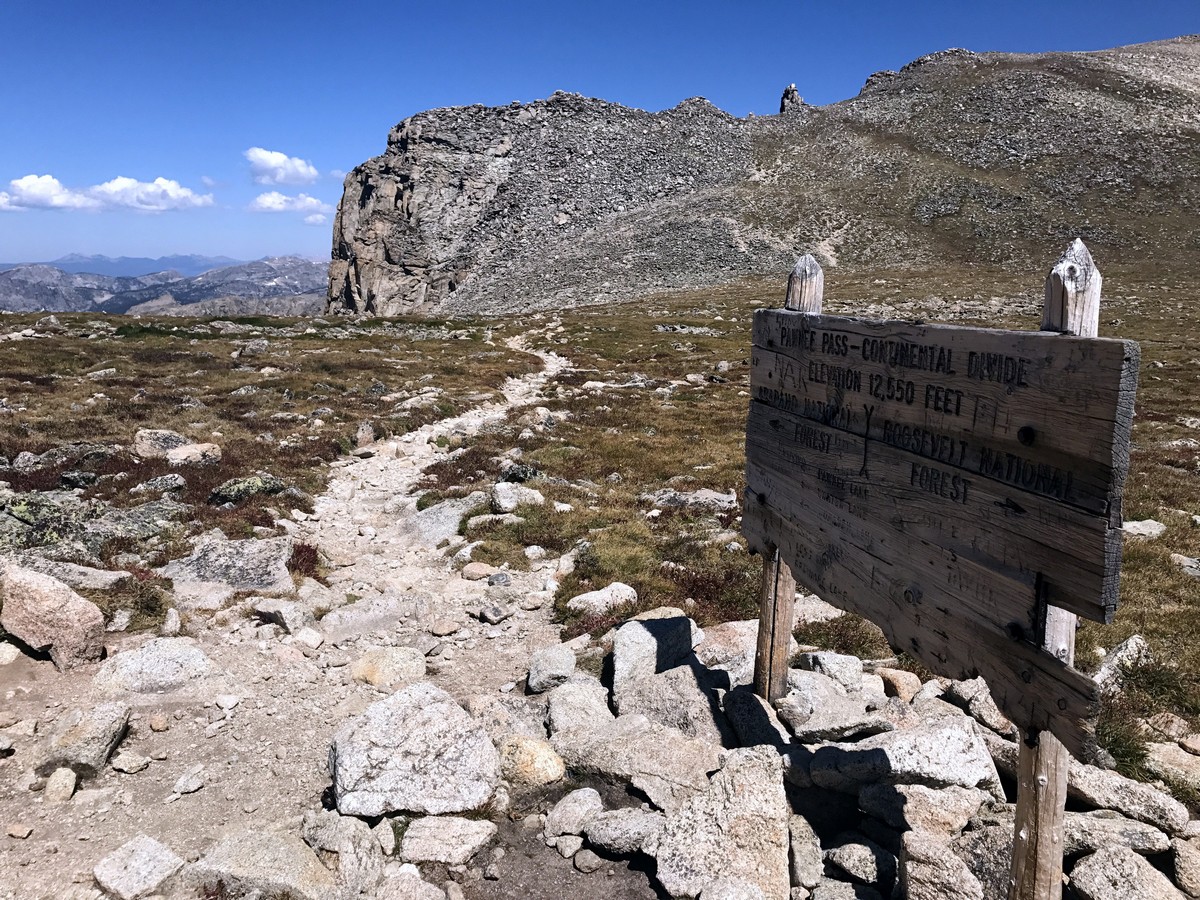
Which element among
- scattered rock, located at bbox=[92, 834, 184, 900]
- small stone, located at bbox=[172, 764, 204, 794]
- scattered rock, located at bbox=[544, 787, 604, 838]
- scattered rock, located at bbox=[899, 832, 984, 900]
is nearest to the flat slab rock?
scattered rock, located at bbox=[544, 787, 604, 838]

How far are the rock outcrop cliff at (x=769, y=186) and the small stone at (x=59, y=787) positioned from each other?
8404 centimetres

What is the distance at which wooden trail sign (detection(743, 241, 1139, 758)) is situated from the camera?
12.1 ft

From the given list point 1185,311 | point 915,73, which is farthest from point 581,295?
point 915,73

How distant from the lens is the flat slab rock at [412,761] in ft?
20.4

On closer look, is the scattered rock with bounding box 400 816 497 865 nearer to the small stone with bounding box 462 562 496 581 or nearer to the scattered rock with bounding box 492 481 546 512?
the small stone with bounding box 462 562 496 581

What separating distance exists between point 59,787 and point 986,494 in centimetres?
851

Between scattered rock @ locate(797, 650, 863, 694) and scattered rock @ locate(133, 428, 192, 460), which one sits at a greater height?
scattered rock @ locate(133, 428, 192, 460)

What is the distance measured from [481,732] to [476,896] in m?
1.50

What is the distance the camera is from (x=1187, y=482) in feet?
59.8

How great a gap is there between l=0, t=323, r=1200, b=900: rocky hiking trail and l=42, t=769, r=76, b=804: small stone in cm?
2

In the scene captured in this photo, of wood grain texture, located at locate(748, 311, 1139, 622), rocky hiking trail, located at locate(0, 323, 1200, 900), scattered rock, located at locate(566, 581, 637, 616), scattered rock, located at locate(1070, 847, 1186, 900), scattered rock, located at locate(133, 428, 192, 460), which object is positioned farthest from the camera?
scattered rock, located at locate(133, 428, 192, 460)

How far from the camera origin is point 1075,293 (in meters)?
3.81

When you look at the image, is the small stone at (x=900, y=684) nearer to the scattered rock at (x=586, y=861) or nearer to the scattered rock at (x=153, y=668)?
the scattered rock at (x=586, y=861)

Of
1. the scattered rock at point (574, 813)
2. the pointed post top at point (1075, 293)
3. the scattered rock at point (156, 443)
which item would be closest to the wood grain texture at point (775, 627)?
the scattered rock at point (574, 813)
